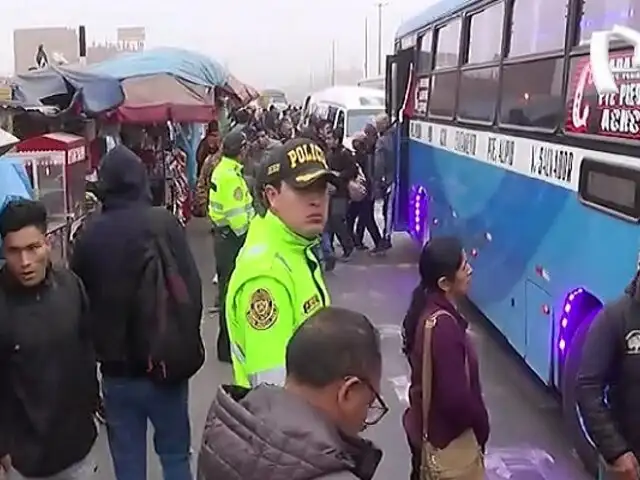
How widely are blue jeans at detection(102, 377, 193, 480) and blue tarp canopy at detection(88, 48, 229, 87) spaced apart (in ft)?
29.1

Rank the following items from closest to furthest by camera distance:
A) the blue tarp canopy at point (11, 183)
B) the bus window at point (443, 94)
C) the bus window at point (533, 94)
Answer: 1. the blue tarp canopy at point (11, 183)
2. the bus window at point (533, 94)
3. the bus window at point (443, 94)

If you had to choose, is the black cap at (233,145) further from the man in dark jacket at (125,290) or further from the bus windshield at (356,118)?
the bus windshield at (356,118)

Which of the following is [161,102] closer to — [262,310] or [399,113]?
[399,113]

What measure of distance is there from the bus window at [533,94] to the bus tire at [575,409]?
1.44 meters

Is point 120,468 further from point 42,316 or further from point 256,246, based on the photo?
point 256,246

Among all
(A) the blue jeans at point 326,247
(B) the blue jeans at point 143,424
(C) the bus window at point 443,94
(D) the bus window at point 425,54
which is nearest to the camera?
(B) the blue jeans at point 143,424

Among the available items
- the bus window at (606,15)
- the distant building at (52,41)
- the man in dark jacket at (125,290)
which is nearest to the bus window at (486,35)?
the bus window at (606,15)

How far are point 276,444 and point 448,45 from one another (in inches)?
363

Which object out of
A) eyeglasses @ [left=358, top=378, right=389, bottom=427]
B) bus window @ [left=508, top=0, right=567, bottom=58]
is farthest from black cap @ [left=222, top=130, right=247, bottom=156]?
eyeglasses @ [left=358, top=378, right=389, bottom=427]

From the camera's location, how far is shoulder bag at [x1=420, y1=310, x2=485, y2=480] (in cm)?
399

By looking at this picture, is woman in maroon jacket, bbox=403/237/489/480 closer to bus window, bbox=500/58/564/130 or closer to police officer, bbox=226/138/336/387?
police officer, bbox=226/138/336/387

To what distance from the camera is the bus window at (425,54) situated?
12.1 meters

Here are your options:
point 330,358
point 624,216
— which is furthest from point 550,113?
point 330,358

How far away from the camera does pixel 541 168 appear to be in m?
6.86
